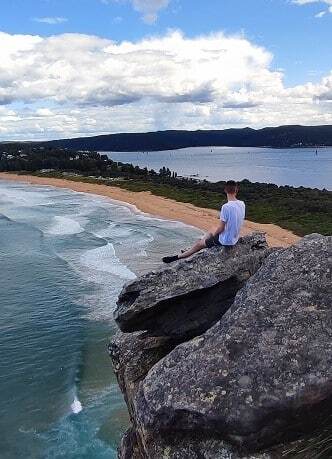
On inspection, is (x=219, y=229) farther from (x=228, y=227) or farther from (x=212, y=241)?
(x=212, y=241)

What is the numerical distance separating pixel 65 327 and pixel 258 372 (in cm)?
1642

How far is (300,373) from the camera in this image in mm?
7141

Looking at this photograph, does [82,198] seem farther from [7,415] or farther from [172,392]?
[172,392]

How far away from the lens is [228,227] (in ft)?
35.5

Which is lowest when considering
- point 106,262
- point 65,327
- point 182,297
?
point 65,327

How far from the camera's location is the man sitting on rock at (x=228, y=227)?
35.5 ft

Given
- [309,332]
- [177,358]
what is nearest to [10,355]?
[177,358]

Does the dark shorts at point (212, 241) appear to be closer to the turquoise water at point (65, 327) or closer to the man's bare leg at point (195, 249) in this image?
the man's bare leg at point (195, 249)

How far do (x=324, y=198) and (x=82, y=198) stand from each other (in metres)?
32.0

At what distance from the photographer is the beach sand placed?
41250 mm

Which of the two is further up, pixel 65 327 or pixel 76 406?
pixel 65 327

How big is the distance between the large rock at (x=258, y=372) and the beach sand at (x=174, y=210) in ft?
93.4

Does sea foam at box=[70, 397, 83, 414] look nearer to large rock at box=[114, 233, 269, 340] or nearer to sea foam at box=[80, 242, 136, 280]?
large rock at box=[114, 233, 269, 340]

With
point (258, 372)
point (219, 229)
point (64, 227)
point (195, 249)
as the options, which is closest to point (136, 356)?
point (195, 249)
